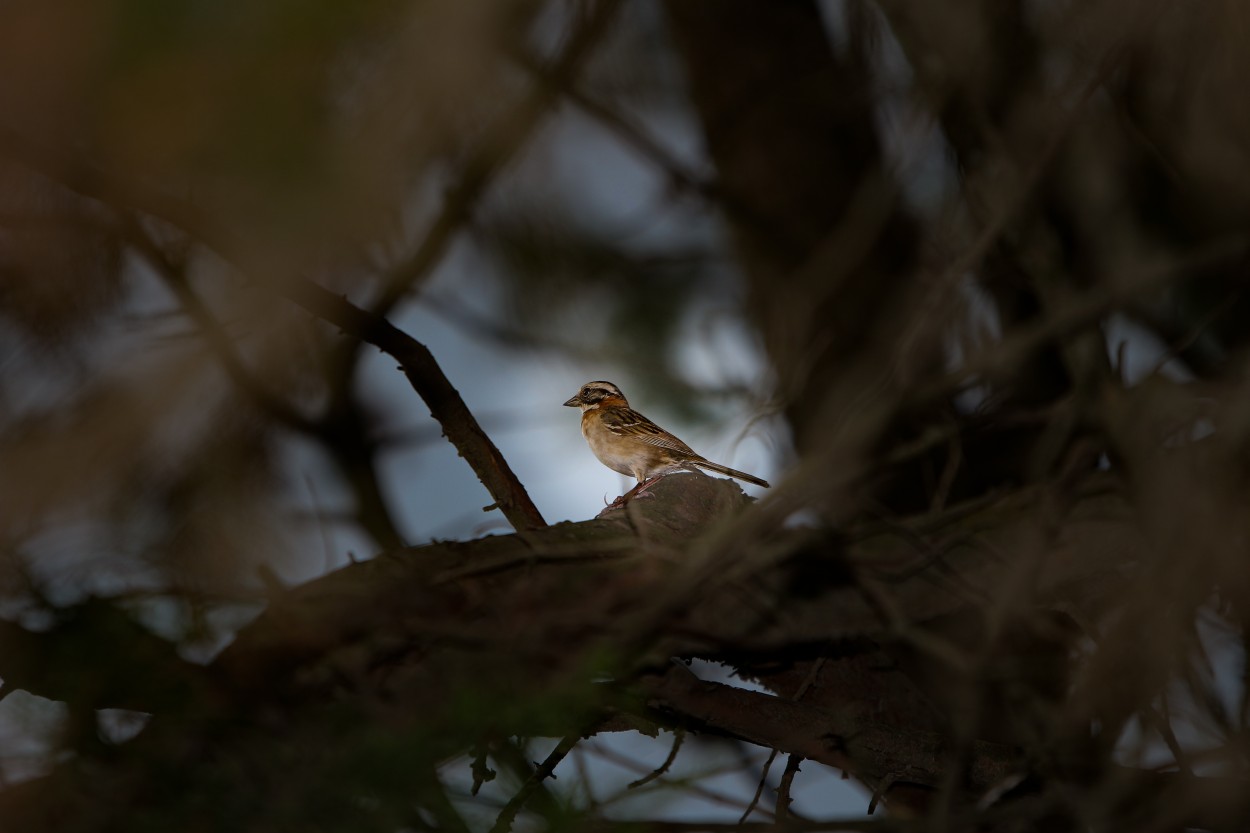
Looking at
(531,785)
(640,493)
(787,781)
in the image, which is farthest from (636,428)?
(531,785)

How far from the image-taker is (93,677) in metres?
2.38

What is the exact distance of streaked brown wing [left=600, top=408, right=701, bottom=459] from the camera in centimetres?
690

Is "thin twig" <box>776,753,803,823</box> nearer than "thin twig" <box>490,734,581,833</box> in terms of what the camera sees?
No

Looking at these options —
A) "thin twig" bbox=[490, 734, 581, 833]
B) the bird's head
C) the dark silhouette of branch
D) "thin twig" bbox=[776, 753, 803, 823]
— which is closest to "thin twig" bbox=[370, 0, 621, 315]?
the dark silhouette of branch

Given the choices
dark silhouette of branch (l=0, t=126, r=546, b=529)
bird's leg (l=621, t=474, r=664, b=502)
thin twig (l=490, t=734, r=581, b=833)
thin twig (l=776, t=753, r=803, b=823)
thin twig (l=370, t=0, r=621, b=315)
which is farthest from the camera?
bird's leg (l=621, t=474, r=664, b=502)

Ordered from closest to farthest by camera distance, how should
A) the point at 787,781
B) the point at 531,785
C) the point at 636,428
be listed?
the point at 531,785
the point at 787,781
the point at 636,428

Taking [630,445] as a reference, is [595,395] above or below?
above

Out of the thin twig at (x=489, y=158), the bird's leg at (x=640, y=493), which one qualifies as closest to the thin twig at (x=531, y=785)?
the bird's leg at (x=640, y=493)

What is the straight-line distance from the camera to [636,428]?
281 inches

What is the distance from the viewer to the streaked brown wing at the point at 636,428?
22.6ft

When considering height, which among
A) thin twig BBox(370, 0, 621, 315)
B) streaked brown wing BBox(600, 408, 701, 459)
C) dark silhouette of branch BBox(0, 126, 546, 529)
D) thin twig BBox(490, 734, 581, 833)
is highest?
streaked brown wing BBox(600, 408, 701, 459)

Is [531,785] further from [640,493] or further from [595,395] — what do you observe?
[595,395]

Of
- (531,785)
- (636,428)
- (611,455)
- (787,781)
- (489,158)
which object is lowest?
(531,785)

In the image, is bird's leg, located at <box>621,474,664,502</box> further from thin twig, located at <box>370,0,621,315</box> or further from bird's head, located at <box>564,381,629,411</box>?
bird's head, located at <box>564,381,629,411</box>
